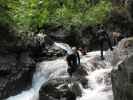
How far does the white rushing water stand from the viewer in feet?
51.4

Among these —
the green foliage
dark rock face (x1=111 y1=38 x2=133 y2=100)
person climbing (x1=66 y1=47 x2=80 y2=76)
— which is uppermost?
the green foliage

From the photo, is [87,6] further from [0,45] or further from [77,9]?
[0,45]

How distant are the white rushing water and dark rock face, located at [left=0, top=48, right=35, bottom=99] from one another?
43 cm

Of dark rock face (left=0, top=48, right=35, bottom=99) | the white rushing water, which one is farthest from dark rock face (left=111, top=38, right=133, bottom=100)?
dark rock face (left=0, top=48, right=35, bottom=99)

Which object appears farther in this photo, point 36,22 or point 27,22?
point 36,22

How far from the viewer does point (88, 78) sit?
17.5 meters

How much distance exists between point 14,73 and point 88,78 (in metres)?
5.10

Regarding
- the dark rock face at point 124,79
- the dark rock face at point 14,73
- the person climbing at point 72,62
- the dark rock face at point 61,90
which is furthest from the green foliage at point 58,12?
the dark rock face at point 124,79

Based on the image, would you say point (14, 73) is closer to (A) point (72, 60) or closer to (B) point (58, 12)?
(A) point (72, 60)

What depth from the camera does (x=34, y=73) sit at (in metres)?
21.3

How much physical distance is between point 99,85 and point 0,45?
732 cm

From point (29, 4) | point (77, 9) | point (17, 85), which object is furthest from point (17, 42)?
point (77, 9)

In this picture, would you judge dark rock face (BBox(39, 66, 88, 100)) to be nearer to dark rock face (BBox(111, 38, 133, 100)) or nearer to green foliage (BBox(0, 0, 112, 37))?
dark rock face (BBox(111, 38, 133, 100))

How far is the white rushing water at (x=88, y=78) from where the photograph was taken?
1566cm
